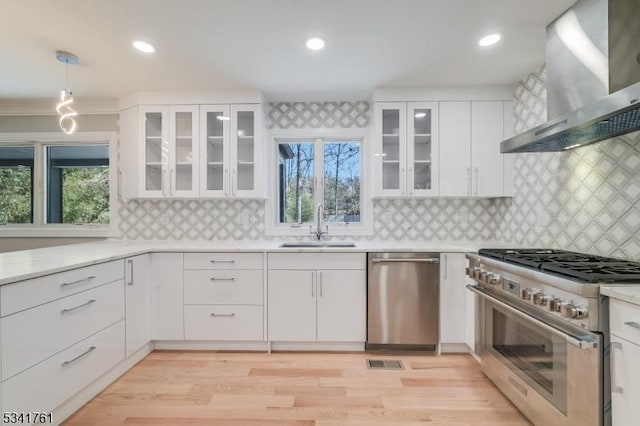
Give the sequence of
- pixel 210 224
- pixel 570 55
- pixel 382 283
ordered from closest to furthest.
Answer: pixel 570 55 → pixel 382 283 → pixel 210 224

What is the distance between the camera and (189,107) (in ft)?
10.3

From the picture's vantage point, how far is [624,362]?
1.25 metres

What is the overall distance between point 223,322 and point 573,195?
9.40 feet

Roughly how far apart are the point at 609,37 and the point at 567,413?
182 cm

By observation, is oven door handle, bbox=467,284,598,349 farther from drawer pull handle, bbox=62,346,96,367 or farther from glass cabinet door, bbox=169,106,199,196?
glass cabinet door, bbox=169,106,199,196

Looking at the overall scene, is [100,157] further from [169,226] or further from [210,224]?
[210,224]

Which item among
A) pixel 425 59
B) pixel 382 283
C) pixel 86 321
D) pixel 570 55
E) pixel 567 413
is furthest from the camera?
pixel 382 283

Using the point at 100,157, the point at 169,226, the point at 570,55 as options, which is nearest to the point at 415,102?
the point at 570,55

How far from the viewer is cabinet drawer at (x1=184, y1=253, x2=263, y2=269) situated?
275 cm

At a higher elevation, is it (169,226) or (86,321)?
(169,226)

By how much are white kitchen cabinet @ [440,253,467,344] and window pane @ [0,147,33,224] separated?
431 cm

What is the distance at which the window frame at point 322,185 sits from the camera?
133 inches

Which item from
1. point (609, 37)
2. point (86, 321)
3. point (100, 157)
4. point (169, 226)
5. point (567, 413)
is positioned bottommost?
point (567, 413)

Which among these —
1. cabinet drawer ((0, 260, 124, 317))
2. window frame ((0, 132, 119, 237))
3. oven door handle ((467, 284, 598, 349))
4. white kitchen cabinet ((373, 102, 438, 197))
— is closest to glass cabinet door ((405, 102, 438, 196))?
white kitchen cabinet ((373, 102, 438, 197))
